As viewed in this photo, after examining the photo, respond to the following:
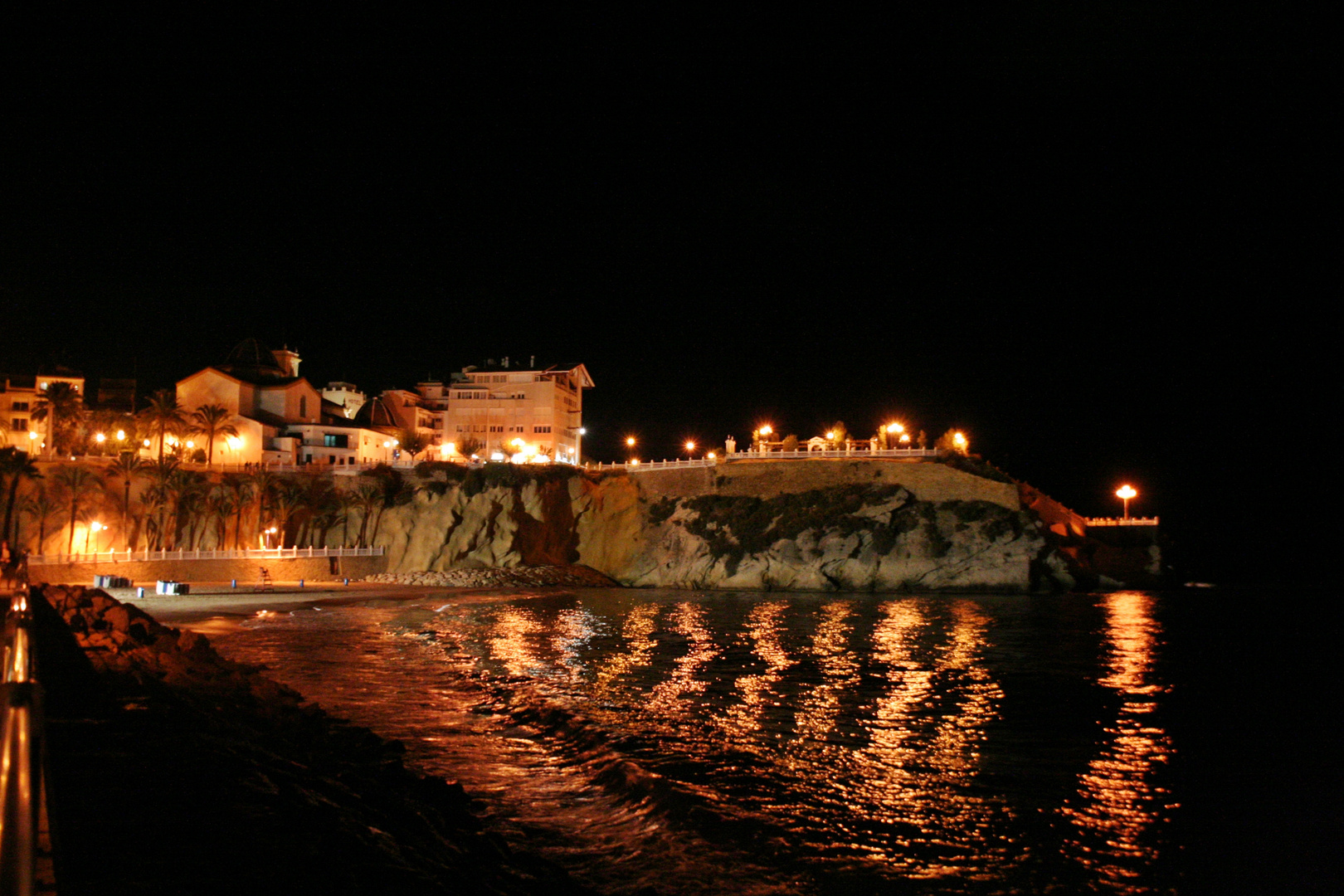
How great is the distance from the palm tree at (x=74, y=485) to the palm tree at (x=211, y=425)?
8.65m

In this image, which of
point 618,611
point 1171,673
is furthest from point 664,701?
point 618,611

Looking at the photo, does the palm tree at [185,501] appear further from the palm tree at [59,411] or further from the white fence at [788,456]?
the white fence at [788,456]

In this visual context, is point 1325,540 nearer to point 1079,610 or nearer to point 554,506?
point 1079,610

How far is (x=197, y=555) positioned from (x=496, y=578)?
19.0m

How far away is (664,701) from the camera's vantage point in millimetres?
19594

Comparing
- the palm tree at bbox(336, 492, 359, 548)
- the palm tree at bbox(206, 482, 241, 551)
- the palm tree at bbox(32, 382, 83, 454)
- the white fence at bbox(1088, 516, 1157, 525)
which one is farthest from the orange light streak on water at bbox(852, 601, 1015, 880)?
the palm tree at bbox(32, 382, 83, 454)

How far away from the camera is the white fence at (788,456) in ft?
206

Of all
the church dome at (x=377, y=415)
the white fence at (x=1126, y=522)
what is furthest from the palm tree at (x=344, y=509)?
the white fence at (x=1126, y=522)

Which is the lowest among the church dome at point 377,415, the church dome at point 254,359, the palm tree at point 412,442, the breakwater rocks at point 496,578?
the breakwater rocks at point 496,578

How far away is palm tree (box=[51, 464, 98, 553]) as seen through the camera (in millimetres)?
55156

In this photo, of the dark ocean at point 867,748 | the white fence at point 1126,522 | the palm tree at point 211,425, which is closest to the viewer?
the dark ocean at point 867,748

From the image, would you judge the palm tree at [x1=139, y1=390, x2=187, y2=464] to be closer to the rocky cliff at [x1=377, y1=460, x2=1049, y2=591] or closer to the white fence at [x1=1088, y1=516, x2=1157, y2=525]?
the rocky cliff at [x1=377, y1=460, x2=1049, y2=591]

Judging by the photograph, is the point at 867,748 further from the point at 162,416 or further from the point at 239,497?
the point at 162,416

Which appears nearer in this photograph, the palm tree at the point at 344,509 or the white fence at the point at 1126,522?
the palm tree at the point at 344,509
